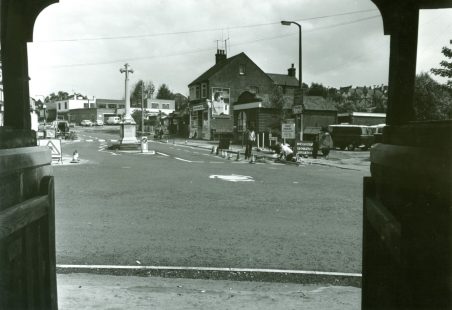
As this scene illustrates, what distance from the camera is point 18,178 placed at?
2.81m

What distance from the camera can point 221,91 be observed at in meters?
59.5

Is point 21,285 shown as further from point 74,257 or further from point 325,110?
point 325,110

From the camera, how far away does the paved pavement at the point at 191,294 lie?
14.3 feet

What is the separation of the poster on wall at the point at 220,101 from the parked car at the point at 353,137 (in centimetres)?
1902

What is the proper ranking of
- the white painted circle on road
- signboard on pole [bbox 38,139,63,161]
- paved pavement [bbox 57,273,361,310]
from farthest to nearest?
signboard on pole [bbox 38,139,63,161] < the white painted circle on road < paved pavement [bbox 57,273,361,310]

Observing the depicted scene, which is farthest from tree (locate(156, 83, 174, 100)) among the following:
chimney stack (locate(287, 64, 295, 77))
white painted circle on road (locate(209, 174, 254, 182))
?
white painted circle on road (locate(209, 174, 254, 182))

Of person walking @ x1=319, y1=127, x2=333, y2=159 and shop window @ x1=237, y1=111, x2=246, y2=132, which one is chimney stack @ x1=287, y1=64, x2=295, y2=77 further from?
person walking @ x1=319, y1=127, x2=333, y2=159

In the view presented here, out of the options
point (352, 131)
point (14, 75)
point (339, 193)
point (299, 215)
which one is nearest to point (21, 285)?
point (14, 75)

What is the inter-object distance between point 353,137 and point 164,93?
10940cm

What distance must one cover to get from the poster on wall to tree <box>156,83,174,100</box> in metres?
87.3

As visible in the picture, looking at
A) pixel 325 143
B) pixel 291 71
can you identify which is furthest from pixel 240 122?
pixel 291 71

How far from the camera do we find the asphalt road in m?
6.20

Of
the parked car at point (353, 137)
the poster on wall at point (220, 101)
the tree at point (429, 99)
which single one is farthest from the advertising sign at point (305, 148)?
the poster on wall at point (220, 101)

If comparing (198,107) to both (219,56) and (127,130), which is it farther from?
(127,130)
